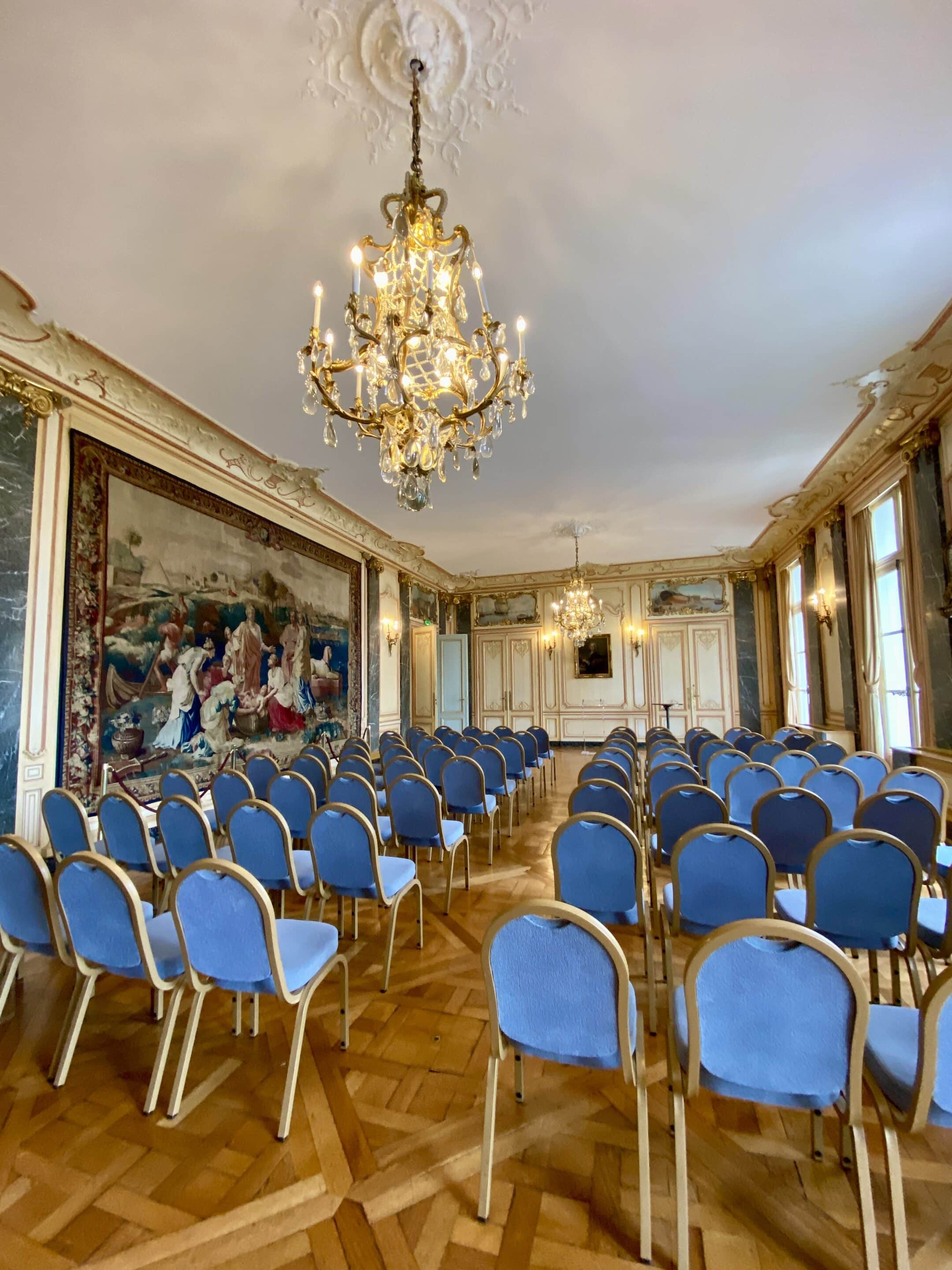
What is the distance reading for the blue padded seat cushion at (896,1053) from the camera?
4.05 feet

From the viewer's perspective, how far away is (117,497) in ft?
14.6

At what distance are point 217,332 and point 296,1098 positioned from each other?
418cm

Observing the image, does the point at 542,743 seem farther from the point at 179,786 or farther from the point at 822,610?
the point at 179,786

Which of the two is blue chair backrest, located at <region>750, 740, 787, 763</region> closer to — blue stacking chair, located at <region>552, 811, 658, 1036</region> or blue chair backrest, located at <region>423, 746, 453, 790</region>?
blue chair backrest, located at <region>423, 746, 453, 790</region>

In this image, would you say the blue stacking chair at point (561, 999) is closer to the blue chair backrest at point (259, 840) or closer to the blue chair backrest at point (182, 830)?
the blue chair backrest at point (259, 840)

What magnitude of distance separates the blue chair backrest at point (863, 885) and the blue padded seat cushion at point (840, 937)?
1 centimetres

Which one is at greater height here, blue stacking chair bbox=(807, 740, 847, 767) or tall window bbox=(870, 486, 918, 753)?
tall window bbox=(870, 486, 918, 753)

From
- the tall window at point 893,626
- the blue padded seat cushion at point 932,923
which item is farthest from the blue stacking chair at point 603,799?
the tall window at point 893,626

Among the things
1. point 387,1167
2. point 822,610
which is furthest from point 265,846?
point 822,610

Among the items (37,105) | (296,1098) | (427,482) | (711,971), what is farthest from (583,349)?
(296,1098)

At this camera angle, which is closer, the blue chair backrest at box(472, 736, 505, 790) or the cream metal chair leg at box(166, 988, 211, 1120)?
the cream metal chair leg at box(166, 988, 211, 1120)

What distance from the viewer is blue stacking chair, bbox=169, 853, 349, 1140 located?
168 cm

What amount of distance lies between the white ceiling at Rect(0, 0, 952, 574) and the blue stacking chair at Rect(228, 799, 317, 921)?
2871mm

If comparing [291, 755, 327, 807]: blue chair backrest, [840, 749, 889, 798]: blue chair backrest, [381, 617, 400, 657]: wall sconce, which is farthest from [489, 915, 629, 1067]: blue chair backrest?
[381, 617, 400, 657]: wall sconce
